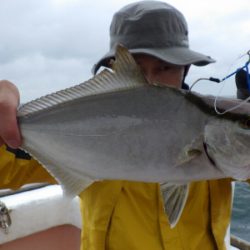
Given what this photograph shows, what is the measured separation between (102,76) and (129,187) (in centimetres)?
75

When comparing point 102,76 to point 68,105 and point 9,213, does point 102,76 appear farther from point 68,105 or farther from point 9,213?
point 9,213

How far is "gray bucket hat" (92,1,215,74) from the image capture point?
2.13 meters

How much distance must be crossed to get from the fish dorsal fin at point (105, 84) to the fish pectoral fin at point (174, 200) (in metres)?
0.38

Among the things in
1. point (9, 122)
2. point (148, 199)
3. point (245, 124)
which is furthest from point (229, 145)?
point (9, 122)

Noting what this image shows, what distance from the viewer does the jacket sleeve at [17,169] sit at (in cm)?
195

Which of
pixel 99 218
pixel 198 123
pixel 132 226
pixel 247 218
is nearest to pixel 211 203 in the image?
pixel 132 226

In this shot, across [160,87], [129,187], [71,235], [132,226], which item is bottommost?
[71,235]

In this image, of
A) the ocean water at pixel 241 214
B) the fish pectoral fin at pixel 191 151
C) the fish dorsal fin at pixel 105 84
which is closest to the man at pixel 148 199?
the fish dorsal fin at pixel 105 84

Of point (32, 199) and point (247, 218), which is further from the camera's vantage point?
point (247, 218)

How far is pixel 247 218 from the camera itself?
7.18 metres

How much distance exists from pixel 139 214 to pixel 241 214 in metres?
5.86

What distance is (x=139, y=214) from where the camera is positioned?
2.05 meters

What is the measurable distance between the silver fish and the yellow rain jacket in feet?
1.64

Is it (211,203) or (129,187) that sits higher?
(129,187)
